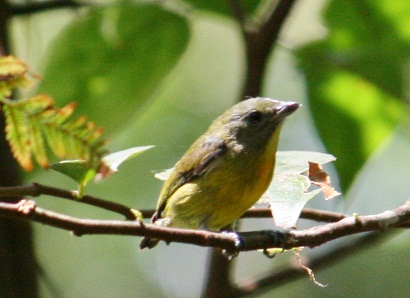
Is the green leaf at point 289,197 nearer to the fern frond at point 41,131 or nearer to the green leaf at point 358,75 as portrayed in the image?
the fern frond at point 41,131

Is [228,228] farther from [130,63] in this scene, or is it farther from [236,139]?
[130,63]

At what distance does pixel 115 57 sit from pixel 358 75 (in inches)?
38.4

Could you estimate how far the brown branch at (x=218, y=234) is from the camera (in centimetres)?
130

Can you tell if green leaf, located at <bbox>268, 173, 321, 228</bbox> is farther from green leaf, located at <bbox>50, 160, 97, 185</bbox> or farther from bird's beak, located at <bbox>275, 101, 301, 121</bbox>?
bird's beak, located at <bbox>275, 101, 301, 121</bbox>

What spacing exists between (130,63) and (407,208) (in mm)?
1492

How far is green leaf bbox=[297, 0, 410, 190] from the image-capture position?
2.73m

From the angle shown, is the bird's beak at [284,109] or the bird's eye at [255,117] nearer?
the bird's beak at [284,109]

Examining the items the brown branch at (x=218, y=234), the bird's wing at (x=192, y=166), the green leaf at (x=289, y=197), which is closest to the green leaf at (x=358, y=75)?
the bird's wing at (x=192, y=166)

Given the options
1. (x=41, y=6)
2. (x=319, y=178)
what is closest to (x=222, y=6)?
(x=41, y=6)

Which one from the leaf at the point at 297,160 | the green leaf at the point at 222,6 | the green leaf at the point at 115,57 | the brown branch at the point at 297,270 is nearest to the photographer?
the leaf at the point at 297,160

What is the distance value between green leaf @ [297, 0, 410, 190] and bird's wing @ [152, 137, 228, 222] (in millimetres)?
556

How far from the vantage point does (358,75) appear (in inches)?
115

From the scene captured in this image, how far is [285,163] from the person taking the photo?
2.26m

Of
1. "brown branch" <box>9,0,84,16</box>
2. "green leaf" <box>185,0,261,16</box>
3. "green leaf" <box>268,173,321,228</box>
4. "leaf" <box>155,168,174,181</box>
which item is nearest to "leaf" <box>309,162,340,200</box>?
"green leaf" <box>268,173,321,228</box>
